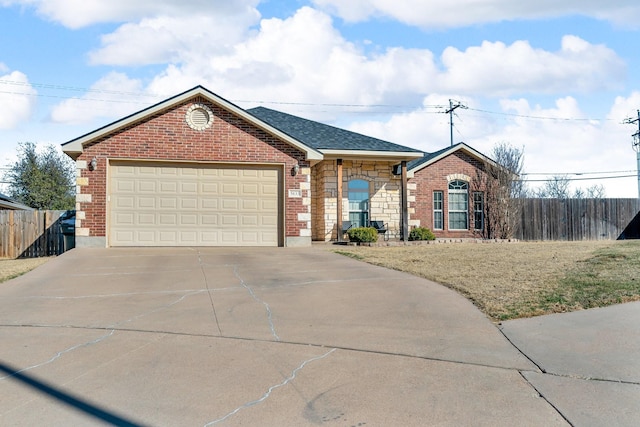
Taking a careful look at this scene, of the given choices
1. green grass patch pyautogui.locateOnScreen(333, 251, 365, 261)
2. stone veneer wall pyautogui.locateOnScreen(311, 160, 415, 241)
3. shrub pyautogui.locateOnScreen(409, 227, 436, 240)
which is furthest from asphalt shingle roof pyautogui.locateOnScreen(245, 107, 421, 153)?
green grass patch pyautogui.locateOnScreen(333, 251, 365, 261)

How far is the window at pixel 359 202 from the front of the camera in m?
20.7

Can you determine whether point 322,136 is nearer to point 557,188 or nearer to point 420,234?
point 420,234

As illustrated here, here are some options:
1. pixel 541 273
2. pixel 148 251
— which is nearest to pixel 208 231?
pixel 148 251

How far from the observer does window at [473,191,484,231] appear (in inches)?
917

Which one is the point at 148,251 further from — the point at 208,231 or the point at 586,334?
the point at 586,334

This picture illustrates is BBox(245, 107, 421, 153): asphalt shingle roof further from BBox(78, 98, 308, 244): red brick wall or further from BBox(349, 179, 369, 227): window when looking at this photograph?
BBox(78, 98, 308, 244): red brick wall

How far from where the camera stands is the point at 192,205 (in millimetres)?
15805

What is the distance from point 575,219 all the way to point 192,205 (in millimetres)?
17480

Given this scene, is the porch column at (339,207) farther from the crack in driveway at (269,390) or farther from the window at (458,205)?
the crack in driveway at (269,390)

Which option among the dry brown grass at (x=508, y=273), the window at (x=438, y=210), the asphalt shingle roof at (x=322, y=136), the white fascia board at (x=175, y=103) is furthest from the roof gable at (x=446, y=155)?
the dry brown grass at (x=508, y=273)

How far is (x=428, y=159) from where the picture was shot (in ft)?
75.7

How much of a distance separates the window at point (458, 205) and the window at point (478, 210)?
0.39m

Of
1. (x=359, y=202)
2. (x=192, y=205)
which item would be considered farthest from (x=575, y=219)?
(x=192, y=205)

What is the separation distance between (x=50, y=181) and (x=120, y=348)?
118ft
